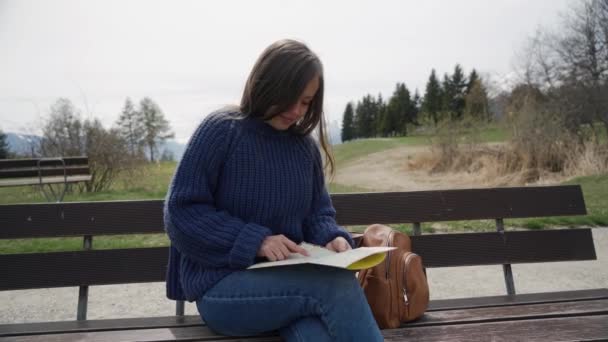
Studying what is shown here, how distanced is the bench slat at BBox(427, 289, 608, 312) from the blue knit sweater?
2.30ft

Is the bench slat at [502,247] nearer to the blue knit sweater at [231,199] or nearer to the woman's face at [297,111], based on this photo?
the blue knit sweater at [231,199]

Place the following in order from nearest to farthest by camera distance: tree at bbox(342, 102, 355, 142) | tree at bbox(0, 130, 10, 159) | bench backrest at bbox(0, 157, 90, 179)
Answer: bench backrest at bbox(0, 157, 90, 179) < tree at bbox(0, 130, 10, 159) < tree at bbox(342, 102, 355, 142)

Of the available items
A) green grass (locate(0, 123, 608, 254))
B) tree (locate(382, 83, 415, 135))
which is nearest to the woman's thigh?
green grass (locate(0, 123, 608, 254))

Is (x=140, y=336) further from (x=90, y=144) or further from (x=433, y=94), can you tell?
(x=433, y=94)

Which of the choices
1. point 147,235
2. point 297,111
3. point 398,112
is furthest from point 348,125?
point 297,111

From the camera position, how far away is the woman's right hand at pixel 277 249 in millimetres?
1639

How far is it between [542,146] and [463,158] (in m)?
2.92

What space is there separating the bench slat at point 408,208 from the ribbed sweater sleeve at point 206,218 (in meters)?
0.77

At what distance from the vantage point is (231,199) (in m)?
1.75

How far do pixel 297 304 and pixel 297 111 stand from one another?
73 centimetres

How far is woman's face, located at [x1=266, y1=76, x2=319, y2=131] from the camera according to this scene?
69.2 inches

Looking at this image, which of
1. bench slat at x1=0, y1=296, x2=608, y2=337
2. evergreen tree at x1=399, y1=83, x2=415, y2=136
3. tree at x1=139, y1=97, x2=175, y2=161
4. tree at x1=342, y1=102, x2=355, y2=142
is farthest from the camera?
tree at x1=342, y1=102, x2=355, y2=142

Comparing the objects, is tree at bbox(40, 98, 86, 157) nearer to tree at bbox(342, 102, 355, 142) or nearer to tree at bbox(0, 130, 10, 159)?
tree at bbox(0, 130, 10, 159)

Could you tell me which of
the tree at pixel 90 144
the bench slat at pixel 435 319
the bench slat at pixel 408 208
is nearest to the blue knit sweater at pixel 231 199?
the bench slat at pixel 435 319
